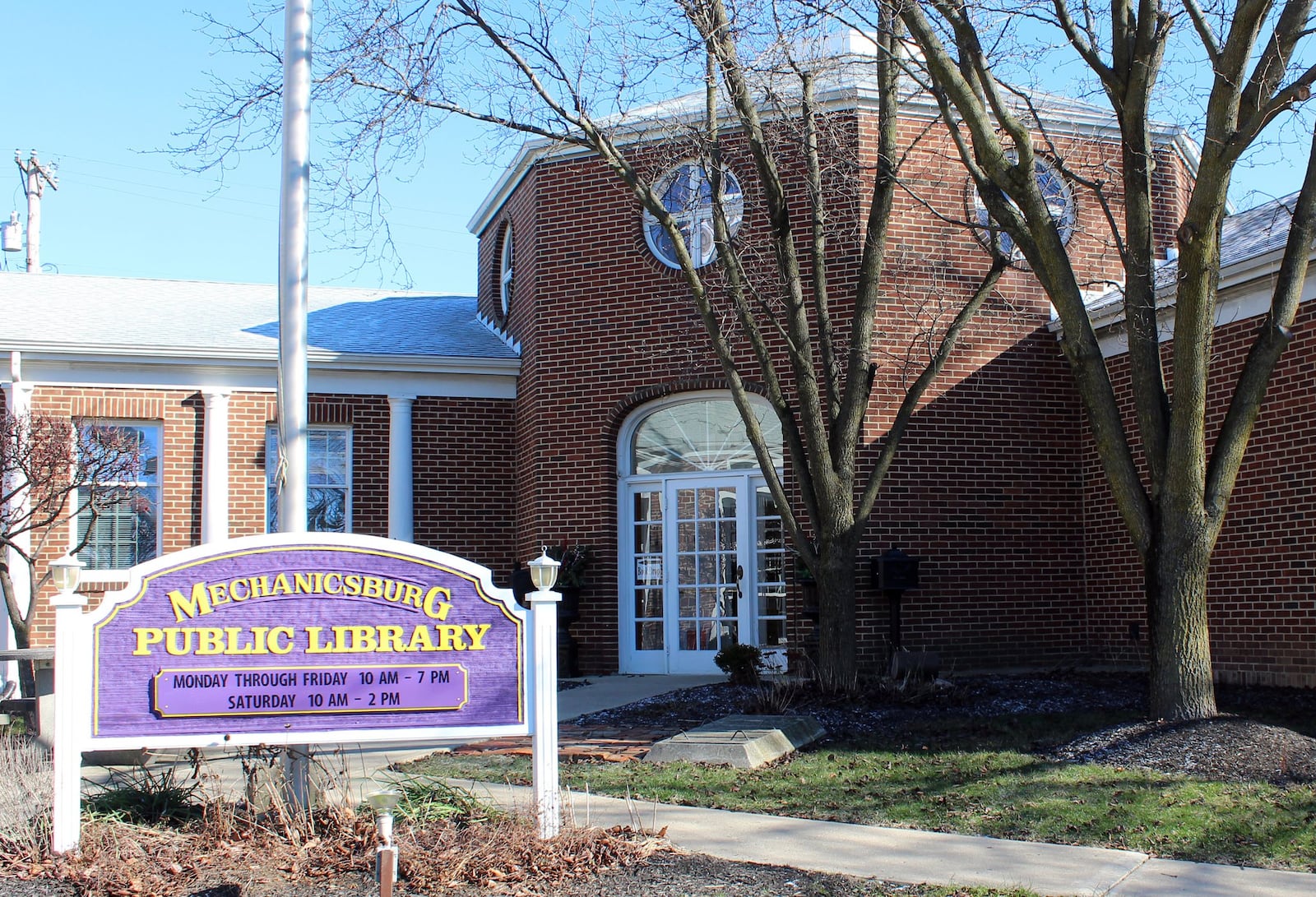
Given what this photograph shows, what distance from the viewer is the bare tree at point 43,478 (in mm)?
11938

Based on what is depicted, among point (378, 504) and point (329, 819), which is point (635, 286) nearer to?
point (378, 504)

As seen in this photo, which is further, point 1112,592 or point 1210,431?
point 1112,592

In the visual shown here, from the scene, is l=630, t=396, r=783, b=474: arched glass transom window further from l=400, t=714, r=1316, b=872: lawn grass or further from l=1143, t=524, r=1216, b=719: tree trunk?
l=1143, t=524, r=1216, b=719: tree trunk

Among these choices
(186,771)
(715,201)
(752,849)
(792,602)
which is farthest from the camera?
(792,602)

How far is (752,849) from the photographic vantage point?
566cm

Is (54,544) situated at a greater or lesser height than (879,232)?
lesser

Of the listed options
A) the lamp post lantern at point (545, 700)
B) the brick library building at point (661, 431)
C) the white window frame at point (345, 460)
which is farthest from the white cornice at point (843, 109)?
the lamp post lantern at point (545, 700)

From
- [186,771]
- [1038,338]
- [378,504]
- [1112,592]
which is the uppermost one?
[1038,338]

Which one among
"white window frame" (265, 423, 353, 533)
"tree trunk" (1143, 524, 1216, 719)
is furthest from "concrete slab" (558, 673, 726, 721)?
"tree trunk" (1143, 524, 1216, 719)

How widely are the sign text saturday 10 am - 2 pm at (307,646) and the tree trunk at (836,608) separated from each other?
5.10m

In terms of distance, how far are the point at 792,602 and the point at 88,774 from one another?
7373 millimetres

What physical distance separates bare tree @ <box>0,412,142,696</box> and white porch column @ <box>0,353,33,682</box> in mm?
28

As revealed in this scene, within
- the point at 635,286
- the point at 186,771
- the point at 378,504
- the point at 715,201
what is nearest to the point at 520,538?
the point at 378,504

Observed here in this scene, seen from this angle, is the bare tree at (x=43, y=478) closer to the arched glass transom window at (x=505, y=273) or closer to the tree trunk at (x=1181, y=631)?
the arched glass transom window at (x=505, y=273)
